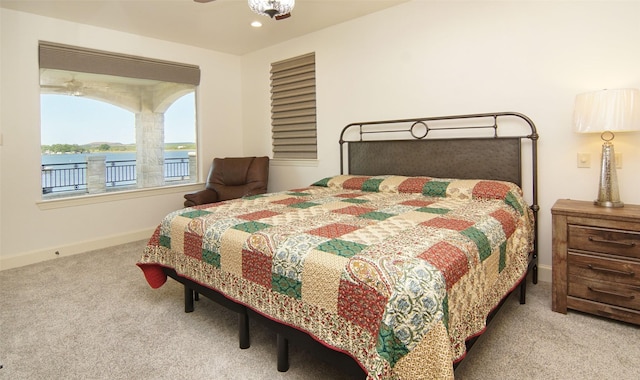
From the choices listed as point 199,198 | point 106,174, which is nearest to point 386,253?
point 199,198

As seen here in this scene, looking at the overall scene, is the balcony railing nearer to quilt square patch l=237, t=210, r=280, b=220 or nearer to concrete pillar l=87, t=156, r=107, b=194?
concrete pillar l=87, t=156, r=107, b=194

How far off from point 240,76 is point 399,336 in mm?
4728

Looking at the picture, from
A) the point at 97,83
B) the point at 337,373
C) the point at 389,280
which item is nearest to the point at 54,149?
the point at 97,83

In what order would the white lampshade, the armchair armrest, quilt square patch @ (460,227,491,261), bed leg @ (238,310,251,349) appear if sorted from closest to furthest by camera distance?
quilt square patch @ (460,227,491,261) → bed leg @ (238,310,251,349) → the white lampshade → the armchair armrest

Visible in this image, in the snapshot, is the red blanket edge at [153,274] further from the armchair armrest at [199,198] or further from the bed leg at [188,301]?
the armchair armrest at [199,198]

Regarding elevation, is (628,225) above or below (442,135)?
below

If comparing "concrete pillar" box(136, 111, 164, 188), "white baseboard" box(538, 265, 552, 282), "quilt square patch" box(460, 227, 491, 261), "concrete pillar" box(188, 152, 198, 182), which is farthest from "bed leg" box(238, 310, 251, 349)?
"concrete pillar" box(188, 152, 198, 182)

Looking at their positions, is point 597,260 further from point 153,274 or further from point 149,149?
point 149,149

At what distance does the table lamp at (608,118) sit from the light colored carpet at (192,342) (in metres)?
0.83

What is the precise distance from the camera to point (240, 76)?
16.8 feet

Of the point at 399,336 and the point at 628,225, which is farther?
the point at 628,225

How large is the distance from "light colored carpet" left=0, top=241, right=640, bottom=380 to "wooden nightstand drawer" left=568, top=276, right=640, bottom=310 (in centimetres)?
15

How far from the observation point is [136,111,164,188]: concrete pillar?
4.32 m

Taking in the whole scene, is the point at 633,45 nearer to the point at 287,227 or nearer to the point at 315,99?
the point at 287,227
